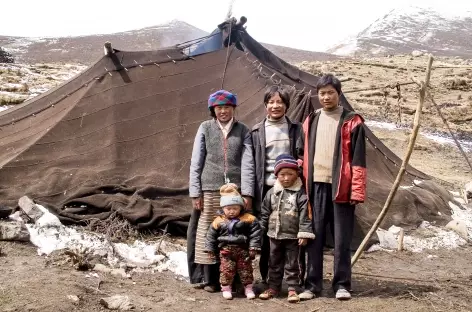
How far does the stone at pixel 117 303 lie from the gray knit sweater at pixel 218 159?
0.88 metres

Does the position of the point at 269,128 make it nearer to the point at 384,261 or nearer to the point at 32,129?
the point at 384,261

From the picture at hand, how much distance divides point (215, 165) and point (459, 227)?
12.5 ft

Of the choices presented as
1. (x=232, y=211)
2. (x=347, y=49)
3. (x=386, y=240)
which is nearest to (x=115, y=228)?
(x=232, y=211)

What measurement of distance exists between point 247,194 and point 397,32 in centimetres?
7313

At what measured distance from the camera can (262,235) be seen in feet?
12.7

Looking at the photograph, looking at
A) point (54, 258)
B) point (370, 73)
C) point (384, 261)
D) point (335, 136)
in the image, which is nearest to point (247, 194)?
point (335, 136)

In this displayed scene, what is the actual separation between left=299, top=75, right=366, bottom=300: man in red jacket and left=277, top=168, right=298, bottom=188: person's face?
0.16m

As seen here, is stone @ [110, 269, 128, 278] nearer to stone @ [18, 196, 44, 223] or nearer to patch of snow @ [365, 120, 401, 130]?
stone @ [18, 196, 44, 223]

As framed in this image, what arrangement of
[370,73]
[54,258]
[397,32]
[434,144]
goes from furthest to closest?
[397,32]
[370,73]
[434,144]
[54,258]

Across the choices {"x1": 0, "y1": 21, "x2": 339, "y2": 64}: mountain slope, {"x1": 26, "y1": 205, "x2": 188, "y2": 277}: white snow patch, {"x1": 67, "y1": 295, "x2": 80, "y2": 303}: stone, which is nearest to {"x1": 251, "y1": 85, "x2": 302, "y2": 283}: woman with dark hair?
{"x1": 26, "y1": 205, "x2": 188, "y2": 277}: white snow patch

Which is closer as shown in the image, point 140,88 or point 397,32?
point 140,88

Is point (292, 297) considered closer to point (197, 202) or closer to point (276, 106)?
point (197, 202)

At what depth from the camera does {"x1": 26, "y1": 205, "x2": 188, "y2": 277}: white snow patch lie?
450 cm

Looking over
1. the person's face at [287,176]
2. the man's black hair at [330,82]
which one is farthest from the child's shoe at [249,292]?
the man's black hair at [330,82]
